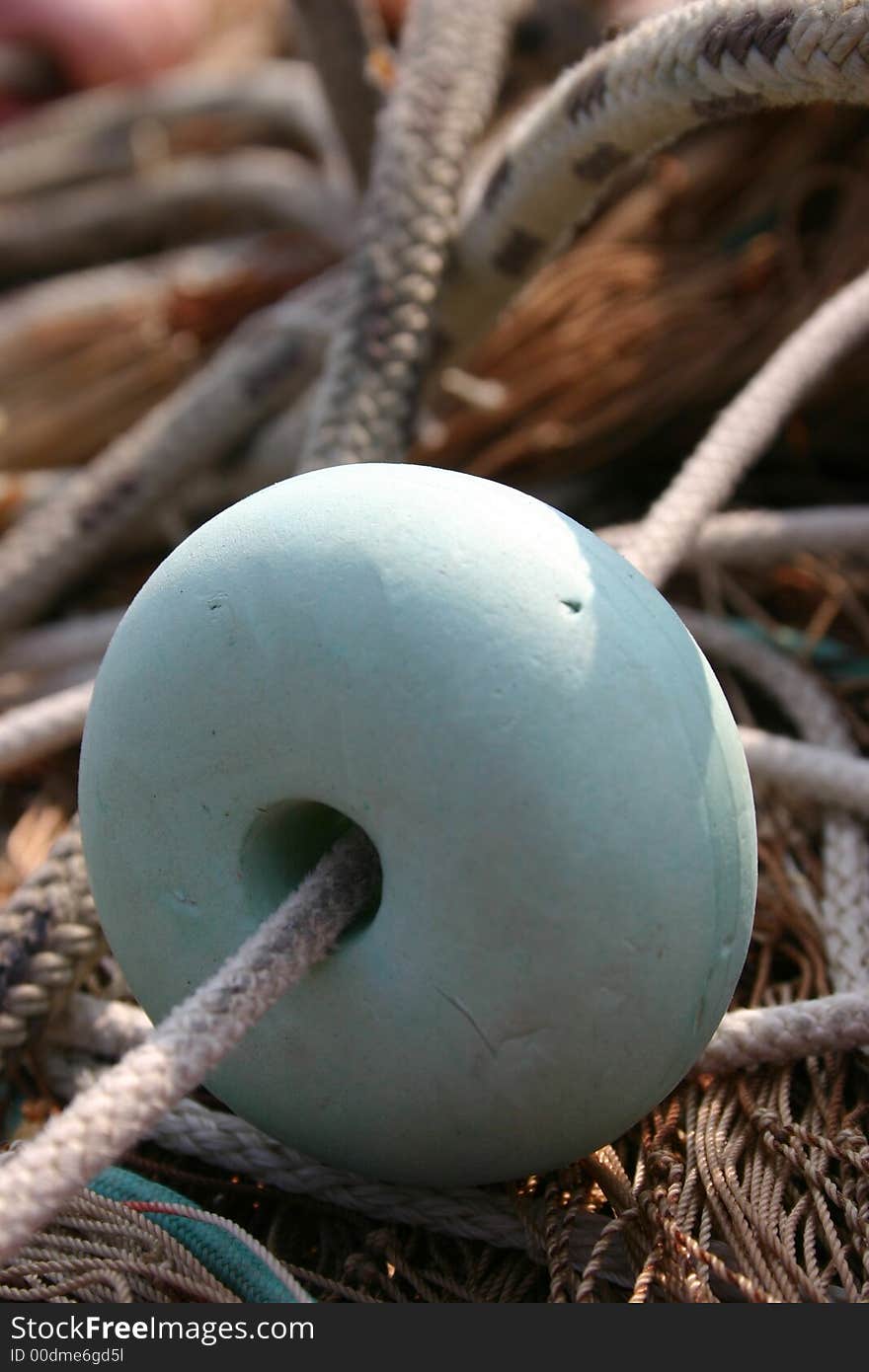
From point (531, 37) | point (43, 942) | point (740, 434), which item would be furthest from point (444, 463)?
point (43, 942)

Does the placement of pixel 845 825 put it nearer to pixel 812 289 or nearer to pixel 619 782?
pixel 619 782

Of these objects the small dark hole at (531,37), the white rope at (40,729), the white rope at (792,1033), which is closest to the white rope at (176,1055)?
the white rope at (792,1033)

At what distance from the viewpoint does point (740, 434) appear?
1.11 meters

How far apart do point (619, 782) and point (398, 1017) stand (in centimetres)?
14

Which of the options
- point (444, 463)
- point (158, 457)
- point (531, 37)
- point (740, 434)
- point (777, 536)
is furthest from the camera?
point (531, 37)

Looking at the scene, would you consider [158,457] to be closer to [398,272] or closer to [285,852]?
[398,272]

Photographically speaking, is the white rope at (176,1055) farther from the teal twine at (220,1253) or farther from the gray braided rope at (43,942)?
the gray braided rope at (43,942)

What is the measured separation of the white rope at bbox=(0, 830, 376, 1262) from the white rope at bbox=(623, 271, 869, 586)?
0.43 meters

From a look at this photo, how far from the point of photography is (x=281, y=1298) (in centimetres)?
63

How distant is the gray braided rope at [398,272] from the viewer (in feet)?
3.65

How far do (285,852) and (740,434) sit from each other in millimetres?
605

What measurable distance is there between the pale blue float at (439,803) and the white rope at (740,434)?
36 cm

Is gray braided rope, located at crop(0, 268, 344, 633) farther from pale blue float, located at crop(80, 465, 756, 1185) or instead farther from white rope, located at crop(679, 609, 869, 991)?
pale blue float, located at crop(80, 465, 756, 1185)

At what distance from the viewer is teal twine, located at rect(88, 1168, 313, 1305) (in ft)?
2.12
